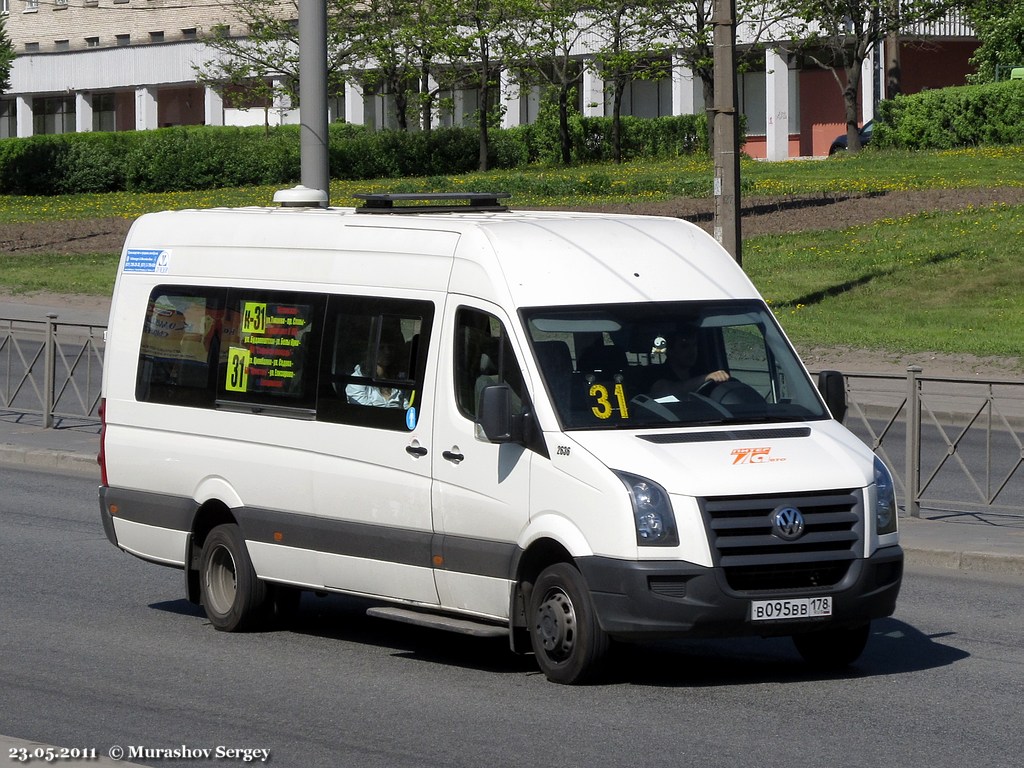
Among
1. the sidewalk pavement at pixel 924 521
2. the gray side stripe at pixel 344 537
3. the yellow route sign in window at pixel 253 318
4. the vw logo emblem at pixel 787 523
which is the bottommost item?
the sidewalk pavement at pixel 924 521

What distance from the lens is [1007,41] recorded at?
56062mm

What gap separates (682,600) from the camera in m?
7.59

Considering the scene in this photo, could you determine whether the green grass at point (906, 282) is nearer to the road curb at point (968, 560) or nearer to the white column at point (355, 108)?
the road curb at point (968, 560)

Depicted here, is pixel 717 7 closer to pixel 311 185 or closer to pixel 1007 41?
pixel 311 185

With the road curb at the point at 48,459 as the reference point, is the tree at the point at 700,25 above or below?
above

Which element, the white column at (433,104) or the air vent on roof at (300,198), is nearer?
the air vent on roof at (300,198)

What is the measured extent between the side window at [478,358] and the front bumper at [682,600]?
3.71 ft

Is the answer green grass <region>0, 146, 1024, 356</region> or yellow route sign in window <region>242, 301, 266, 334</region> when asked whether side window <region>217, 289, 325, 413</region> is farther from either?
green grass <region>0, 146, 1024, 356</region>

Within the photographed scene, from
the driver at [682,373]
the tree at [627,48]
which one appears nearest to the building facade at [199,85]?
the tree at [627,48]

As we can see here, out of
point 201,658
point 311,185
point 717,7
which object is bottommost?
point 201,658

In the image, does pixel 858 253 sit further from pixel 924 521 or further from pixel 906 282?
pixel 924 521

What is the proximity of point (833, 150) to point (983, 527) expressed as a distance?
45.9 meters

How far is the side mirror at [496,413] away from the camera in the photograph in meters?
8.00

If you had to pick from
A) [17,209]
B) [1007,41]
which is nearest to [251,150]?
[17,209]
